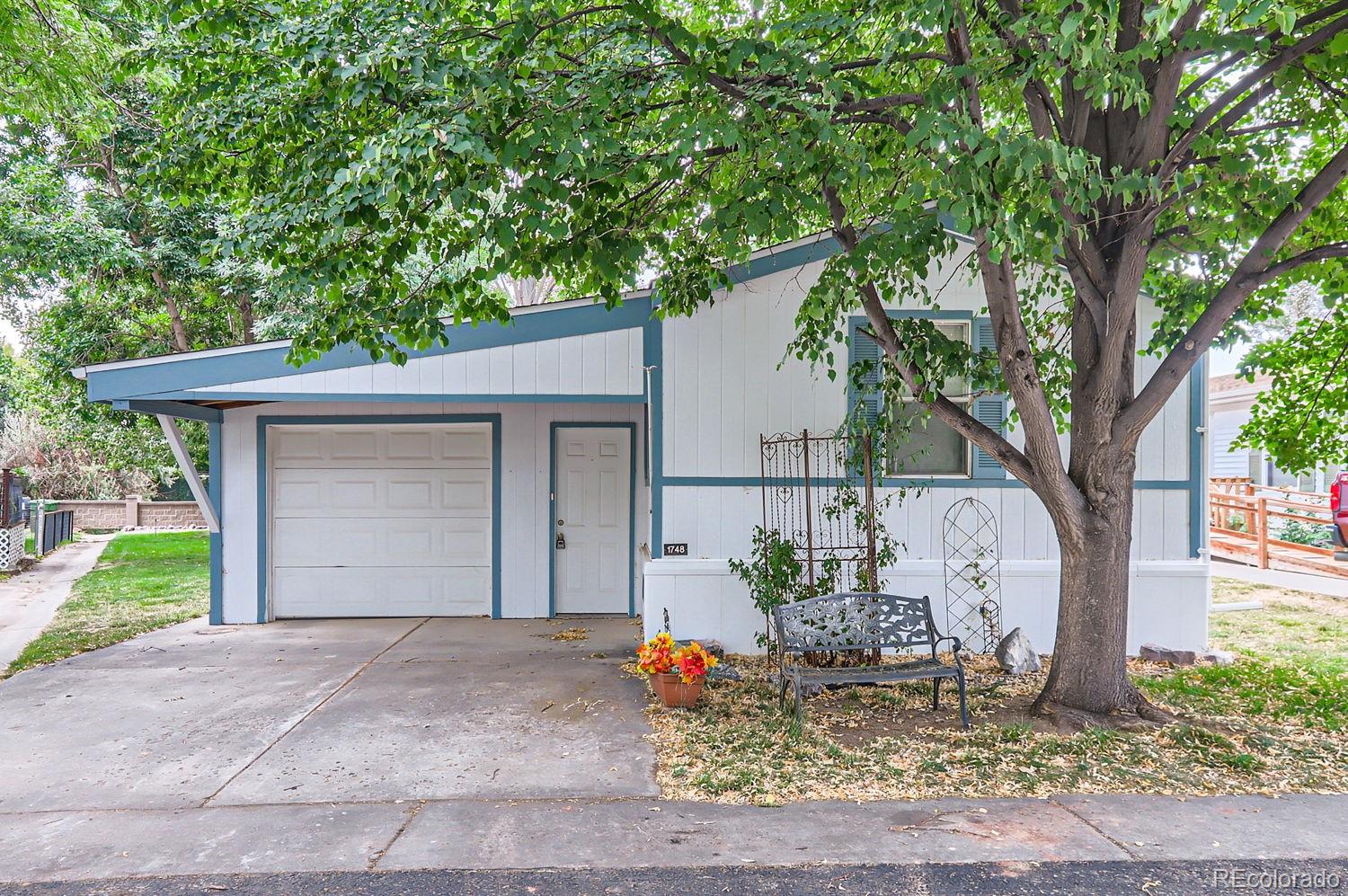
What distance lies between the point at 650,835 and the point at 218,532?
6.32 metres

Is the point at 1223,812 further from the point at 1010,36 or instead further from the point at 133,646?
the point at 133,646

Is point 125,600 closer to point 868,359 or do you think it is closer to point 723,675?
point 723,675

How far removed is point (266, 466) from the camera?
27.5 feet

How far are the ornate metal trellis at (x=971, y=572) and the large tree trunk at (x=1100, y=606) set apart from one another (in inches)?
67.7

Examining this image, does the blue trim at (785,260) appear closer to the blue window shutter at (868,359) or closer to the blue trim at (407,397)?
the blue window shutter at (868,359)

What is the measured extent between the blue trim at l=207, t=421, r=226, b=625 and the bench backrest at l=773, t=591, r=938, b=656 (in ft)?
18.8

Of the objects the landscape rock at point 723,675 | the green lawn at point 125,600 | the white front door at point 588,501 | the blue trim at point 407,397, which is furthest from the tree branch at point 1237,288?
the green lawn at point 125,600

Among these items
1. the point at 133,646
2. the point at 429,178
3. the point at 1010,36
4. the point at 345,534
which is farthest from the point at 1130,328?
the point at 133,646

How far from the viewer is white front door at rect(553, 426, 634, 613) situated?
859cm

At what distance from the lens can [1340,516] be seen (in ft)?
36.0

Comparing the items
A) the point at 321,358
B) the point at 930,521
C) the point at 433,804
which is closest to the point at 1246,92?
the point at 930,521

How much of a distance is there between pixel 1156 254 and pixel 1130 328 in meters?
0.88

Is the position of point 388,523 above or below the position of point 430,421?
below

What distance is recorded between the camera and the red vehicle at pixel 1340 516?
10.9 m
